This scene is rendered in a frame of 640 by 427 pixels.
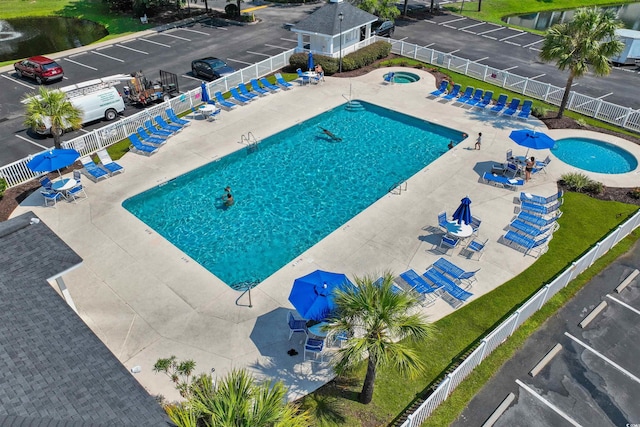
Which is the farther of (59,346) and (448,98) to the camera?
(448,98)

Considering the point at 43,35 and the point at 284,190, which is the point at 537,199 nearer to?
the point at 284,190

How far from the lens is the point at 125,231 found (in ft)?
61.1

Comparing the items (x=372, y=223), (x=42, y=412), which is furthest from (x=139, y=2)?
(x=42, y=412)

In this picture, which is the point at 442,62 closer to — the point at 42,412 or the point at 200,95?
the point at 200,95

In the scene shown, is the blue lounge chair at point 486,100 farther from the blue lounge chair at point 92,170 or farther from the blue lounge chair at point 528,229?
the blue lounge chair at point 92,170

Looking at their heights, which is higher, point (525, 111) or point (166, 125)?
point (525, 111)

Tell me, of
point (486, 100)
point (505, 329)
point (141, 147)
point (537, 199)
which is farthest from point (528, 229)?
Answer: point (141, 147)

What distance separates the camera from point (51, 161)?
19094 mm

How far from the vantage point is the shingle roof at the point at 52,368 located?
8.55 meters

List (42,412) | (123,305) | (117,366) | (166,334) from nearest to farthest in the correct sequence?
(42,412)
(117,366)
(166,334)
(123,305)

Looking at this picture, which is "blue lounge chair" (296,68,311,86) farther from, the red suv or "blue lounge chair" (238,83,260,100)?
the red suv

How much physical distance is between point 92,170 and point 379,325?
17.7 metres

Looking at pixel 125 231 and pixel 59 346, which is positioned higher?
pixel 59 346

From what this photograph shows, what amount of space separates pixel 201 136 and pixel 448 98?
1700 cm
